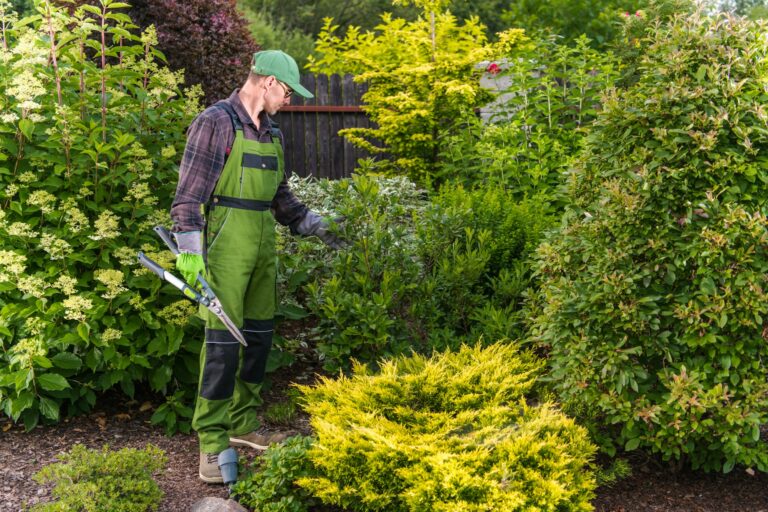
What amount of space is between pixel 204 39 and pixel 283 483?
6361 millimetres

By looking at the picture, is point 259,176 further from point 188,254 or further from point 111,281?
point 111,281

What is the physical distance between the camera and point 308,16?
79.7ft

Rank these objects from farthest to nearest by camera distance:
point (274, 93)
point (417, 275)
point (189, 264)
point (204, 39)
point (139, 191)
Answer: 1. point (204, 39)
2. point (417, 275)
3. point (139, 191)
4. point (274, 93)
5. point (189, 264)

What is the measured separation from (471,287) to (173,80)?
224cm

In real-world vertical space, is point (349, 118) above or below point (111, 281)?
above

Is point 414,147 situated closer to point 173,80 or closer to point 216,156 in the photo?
point 173,80

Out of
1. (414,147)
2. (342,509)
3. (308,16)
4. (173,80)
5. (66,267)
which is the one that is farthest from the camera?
(308,16)

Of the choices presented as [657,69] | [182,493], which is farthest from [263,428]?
[657,69]

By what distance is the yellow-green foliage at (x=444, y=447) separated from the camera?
2938 millimetres

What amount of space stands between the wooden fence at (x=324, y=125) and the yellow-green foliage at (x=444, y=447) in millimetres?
7721

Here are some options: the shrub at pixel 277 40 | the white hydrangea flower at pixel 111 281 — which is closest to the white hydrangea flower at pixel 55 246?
the white hydrangea flower at pixel 111 281

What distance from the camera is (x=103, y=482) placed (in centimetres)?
324

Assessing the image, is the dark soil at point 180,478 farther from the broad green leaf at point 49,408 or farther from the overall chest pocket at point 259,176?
the overall chest pocket at point 259,176

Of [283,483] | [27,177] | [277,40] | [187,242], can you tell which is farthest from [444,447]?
[277,40]
